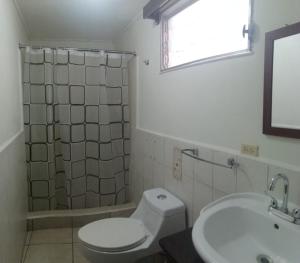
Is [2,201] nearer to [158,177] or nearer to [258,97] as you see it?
[158,177]

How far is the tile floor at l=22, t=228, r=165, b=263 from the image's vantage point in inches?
85.3

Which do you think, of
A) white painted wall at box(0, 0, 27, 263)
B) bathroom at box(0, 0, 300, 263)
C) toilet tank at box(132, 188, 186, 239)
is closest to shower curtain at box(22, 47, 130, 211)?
bathroom at box(0, 0, 300, 263)

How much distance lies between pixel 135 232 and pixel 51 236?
3.97ft

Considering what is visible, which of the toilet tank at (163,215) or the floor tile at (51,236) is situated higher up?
the toilet tank at (163,215)

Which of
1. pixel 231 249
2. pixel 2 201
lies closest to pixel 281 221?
pixel 231 249

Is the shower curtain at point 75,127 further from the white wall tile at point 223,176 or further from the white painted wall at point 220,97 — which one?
the white wall tile at point 223,176

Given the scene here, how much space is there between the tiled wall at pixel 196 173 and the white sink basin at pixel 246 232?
11cm

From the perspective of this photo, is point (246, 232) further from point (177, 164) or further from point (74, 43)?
point (74, 43)

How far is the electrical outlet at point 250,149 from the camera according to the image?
1.21m

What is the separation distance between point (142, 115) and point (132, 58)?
66 centimetres

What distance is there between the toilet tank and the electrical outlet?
67 cm

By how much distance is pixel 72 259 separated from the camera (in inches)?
85.3

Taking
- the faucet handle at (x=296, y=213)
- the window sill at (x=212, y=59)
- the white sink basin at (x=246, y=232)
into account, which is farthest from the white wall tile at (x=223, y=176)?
the window sill at (x=212, y=59)

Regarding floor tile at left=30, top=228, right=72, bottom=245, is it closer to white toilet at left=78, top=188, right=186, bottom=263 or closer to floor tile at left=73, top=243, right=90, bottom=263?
floor tile at left=73, top=243, right=90, bottom=263
